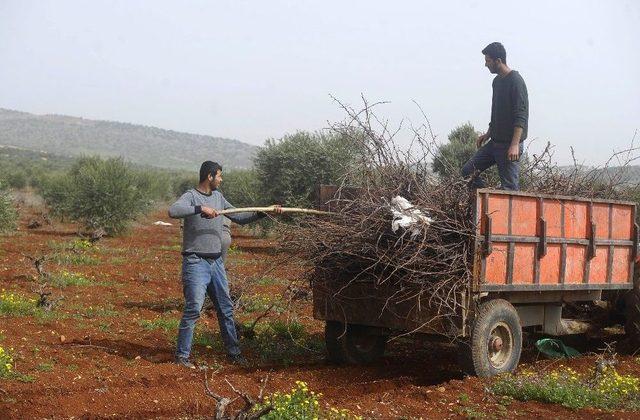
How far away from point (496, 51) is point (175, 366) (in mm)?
4612

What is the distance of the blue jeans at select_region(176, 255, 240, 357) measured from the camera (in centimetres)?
806

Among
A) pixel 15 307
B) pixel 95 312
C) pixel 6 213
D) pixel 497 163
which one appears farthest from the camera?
pixel 6 213

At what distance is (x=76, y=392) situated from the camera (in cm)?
657

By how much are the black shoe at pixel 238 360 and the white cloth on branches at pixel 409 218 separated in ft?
7.29

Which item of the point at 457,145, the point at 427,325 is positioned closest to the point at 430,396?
the point at 427,325

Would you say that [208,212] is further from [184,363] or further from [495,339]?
[495,339]

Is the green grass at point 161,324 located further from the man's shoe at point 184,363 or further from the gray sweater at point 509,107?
the gray sweater at point 509,107

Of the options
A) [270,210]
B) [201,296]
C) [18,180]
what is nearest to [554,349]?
[270,210]

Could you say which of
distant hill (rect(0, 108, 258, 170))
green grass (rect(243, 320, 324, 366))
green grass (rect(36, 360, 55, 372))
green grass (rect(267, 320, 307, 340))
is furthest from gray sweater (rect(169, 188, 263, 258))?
distant hill (rect(0, 108, 258, 170))

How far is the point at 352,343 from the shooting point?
8453mm

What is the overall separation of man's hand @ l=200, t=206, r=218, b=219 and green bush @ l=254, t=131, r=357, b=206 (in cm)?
1555

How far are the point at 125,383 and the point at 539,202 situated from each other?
4125 millimetres

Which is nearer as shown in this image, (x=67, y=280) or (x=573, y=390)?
(x=573, y=390)

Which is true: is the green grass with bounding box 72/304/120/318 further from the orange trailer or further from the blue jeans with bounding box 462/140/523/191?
the blue jeans with bounding box 462/140/523/191
